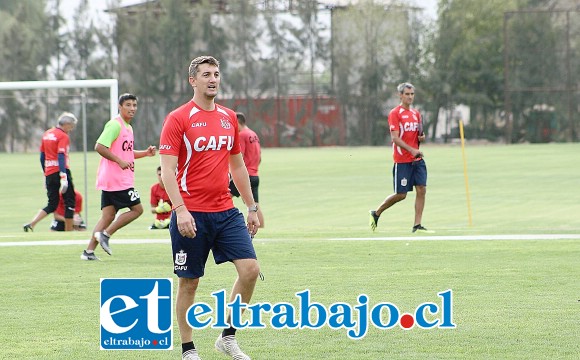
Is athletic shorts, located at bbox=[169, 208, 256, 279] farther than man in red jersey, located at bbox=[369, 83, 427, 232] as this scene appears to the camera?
No

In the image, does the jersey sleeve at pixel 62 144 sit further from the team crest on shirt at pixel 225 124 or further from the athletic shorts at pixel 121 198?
the team crest on shirt at pixel 225 124

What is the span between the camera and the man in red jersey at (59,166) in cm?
2036

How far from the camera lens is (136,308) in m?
7.55

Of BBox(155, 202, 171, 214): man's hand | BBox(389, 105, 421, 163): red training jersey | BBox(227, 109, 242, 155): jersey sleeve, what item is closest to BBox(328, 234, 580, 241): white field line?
BBox(389, 105, 421, 163): red training jersey

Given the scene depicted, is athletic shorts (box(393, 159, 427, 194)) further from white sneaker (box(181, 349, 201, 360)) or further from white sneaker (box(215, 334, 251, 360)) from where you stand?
white sneaker (box(181, 349, 201, 360))

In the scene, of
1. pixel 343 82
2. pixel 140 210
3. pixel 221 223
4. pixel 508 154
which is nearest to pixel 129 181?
pixel 140 210

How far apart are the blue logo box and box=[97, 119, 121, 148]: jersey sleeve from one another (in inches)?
230

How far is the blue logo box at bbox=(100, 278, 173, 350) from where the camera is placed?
24.7 ft

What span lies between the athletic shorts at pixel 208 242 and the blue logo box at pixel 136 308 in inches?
8.6

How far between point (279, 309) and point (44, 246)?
7.11 metres

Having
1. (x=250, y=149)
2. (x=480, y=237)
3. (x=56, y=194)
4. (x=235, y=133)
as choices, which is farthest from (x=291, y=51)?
(x=235, y=133)

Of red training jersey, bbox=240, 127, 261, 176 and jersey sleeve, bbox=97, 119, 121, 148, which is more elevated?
jersey sleeve, bbox=97, 119, 121, 148

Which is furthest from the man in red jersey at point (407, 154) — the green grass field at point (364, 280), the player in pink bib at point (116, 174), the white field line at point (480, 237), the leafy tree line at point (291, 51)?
the leafy tree line at point (291, 51)

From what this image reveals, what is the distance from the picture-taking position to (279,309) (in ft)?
30.6
